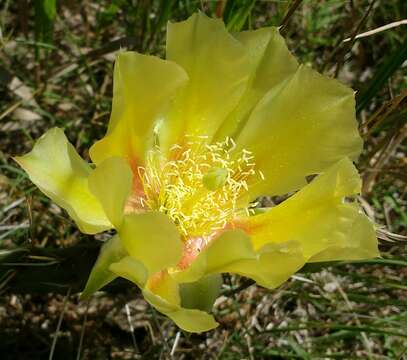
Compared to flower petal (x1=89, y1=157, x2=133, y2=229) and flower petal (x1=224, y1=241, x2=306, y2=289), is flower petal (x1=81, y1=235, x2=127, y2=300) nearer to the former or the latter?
flower petal (x1=89, y1=157, x2=133, y2=229)

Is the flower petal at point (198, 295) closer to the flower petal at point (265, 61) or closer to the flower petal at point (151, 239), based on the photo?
the flower petal at point (151, 239)

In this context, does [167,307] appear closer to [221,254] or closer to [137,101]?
[221,254]

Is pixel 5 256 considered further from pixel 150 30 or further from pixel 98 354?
pixel 150 30

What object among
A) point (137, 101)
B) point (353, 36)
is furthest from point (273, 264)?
point (353, 36)

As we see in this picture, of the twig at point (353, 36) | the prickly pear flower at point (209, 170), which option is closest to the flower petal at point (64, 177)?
the prickly pear flower at point (209, 170)

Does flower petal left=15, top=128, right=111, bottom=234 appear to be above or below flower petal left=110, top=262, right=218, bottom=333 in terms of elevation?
above

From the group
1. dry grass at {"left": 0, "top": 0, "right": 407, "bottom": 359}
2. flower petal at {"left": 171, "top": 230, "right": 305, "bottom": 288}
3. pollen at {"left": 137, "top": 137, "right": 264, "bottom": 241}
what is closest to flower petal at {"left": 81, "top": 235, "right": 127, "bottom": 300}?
flower petal at {"left": 171, "top": 230, "right": 305, "bottom": 288}
